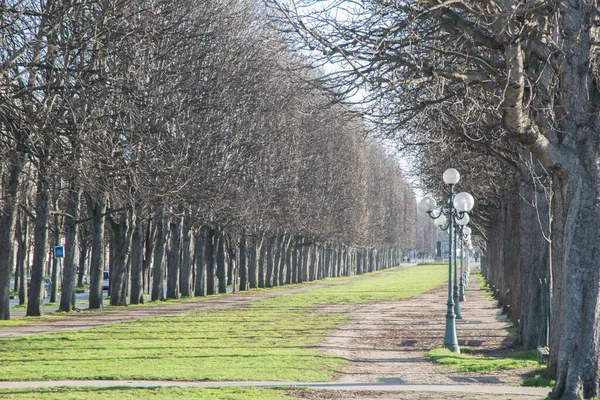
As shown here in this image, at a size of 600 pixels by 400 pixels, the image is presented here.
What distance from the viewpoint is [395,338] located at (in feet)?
79.6

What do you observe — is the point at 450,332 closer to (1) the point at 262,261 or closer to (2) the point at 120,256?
(2) the point at 120,256

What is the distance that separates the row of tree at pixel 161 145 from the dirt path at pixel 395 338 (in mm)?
2937

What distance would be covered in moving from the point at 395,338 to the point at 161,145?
30.4 feet

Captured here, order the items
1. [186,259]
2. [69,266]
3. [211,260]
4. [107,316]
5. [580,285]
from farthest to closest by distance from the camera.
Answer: [211,260] < [186,259] < [69,266] < [107,316] < [580,285]

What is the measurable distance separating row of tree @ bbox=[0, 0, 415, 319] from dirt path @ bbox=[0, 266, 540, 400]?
2.94m

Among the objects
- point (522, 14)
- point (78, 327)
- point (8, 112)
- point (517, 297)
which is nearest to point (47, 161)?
point (8, 112)

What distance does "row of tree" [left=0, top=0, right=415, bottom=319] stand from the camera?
14.9 metres

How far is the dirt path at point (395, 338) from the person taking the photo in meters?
14.8

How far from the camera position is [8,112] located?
13320 millimetres

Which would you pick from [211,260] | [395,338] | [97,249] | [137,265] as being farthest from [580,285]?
[211,260]

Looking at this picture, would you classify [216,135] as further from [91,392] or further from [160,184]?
[91,392]

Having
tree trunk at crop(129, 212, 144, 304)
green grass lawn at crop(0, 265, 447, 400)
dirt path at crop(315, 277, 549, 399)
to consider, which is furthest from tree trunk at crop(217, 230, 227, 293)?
green grass lawn at crop(0, 265, 447, 400)

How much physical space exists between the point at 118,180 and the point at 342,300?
26303 millimetres

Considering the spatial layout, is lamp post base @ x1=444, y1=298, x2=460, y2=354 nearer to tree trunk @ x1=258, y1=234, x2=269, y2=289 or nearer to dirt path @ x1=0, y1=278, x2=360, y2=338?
dirt path @ x1=0, y1=278, x2=360, y2=338
